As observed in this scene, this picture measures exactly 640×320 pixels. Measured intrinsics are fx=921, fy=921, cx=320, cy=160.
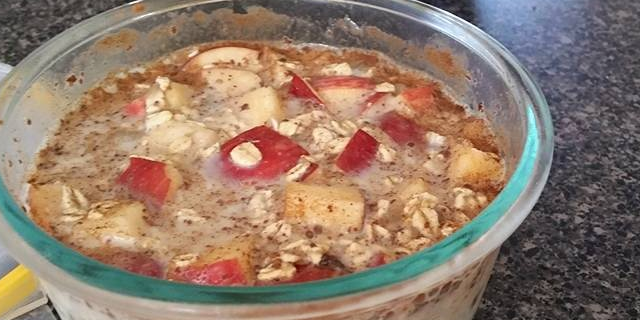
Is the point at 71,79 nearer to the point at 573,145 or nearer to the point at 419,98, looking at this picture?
the point at 419,98

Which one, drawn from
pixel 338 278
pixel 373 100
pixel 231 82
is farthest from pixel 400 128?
pixel 338 278

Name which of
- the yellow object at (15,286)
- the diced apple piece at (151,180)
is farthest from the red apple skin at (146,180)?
the yellow object at (15,286)

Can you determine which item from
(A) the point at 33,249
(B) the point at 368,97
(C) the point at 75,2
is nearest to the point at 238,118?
(B) the point at 368,97

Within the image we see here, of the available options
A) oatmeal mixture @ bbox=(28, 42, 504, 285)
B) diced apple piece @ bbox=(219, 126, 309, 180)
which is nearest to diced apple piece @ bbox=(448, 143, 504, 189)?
oatmeal mixture @ bbox=(28, 42, 504, 285)

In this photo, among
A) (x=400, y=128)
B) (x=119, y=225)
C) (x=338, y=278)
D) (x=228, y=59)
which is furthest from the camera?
(x=228, y=59)

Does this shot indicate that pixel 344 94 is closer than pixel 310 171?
No

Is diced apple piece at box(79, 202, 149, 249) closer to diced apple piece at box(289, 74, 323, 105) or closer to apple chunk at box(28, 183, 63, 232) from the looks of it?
apple chunk at box(28, 183, 63, 232)

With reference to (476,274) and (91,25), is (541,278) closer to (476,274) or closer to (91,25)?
(476,274)
